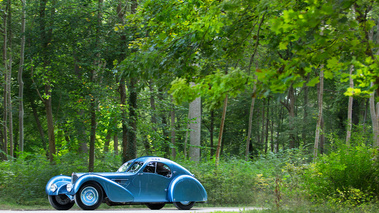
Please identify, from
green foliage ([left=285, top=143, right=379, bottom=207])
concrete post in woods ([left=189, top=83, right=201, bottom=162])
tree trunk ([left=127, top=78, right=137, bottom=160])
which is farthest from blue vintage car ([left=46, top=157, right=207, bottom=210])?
concrete post in woods ([left=189, top=83, right=201, bottom=162])

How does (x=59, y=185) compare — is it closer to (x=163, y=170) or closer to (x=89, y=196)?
(x=89, y=196)

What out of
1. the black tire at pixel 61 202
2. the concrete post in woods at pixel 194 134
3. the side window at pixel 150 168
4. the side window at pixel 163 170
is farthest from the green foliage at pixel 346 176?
the concrete post in woods at pixel 194 134

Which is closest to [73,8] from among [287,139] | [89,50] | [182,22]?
[89,50]

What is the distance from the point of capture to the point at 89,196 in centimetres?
966

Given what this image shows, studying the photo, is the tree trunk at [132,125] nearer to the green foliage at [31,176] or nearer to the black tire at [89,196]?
the green foliage at [31,176]

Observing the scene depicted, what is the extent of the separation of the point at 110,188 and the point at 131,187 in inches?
25.1

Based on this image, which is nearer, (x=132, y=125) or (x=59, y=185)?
(x=59, y=185)

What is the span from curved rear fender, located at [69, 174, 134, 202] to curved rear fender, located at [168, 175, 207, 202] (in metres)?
1.19

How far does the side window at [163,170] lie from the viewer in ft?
35.5

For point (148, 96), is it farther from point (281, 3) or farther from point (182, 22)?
point (281, 3)

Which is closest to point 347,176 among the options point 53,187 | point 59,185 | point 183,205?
point 183,205

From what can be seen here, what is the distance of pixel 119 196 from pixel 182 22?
4452 mm

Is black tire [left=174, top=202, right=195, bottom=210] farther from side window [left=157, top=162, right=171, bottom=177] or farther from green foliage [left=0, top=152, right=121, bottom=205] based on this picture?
green foliage [left=0, top=152, right=121, bottom=205]

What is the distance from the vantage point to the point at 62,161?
48.9 feet
